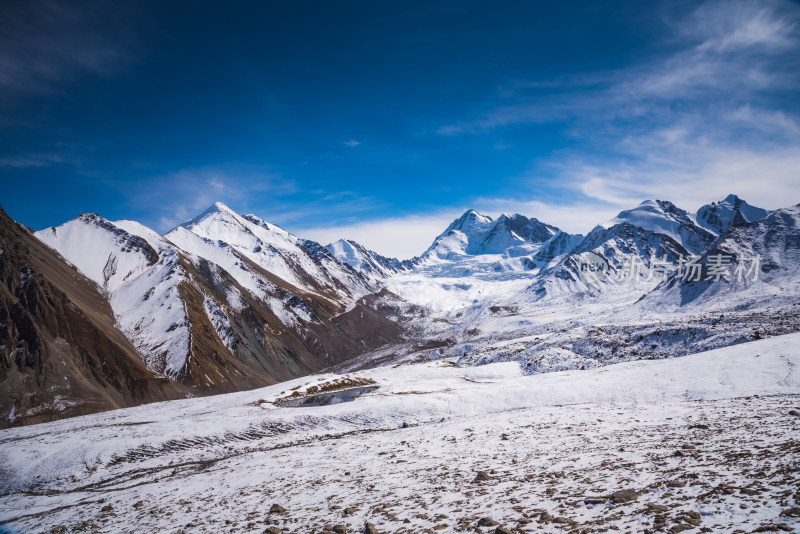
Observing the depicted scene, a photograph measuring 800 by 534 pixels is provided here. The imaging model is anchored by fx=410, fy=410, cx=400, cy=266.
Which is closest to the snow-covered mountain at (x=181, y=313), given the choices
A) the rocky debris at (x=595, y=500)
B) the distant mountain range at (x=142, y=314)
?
the distant mountain range at (x=142, y=314)

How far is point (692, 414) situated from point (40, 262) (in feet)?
480

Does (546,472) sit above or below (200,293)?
below

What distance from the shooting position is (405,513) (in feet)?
44.6

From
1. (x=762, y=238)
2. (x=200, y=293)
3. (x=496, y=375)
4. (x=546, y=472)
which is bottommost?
(x=496, y=375)

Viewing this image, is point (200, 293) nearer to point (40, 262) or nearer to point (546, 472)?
point (40, 262)

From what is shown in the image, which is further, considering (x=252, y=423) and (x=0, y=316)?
(x=0, y=316)

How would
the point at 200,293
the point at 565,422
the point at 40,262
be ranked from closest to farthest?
the point at 565,422, the point at 40,262, the point at 200,293

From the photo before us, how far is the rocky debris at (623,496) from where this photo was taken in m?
11.4

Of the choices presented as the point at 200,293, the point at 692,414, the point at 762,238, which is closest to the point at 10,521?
the point at 692,414

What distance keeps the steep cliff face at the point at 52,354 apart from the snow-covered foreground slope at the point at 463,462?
37108mm

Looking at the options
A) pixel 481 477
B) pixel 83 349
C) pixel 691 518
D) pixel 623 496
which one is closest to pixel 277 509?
pixel 481 477

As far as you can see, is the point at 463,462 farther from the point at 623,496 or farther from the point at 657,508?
the point at 657,508

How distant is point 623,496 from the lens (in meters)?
11.5

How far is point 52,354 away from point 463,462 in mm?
104969
